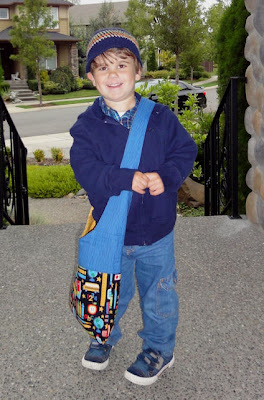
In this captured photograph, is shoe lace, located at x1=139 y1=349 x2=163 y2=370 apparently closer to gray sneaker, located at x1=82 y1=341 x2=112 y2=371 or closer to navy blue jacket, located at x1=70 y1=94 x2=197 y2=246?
gray sneaker, located at x1=82 y1=341 x2=112 y2=371

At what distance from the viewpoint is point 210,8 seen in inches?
949

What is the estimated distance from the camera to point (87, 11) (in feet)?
176

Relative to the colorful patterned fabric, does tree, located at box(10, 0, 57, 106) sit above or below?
above

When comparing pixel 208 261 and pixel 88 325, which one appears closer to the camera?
pixel 88 325

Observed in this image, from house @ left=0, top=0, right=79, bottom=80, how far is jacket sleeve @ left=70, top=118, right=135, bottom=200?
115 feet

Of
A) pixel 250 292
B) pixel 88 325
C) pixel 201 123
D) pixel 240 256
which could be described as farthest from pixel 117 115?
pixel 201 123

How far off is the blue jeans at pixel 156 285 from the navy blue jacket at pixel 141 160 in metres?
0.06

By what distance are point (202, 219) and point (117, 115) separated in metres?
2.72

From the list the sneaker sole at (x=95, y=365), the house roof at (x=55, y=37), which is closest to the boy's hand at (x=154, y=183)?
the sneaker sole at (x=95, y=365)

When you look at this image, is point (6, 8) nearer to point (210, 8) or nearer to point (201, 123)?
point (210, 8)

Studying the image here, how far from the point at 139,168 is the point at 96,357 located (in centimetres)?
102

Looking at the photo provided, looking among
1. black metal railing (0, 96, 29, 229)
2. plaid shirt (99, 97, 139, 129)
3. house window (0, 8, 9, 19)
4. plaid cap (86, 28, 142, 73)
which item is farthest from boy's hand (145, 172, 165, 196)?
house window (0, 8, 9, 19)

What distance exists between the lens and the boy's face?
2.22 metres

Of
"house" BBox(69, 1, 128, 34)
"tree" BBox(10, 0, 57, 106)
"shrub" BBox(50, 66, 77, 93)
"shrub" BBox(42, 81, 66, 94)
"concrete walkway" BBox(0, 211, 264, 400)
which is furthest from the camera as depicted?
"house" BBox(69, 1, 128, 34)
